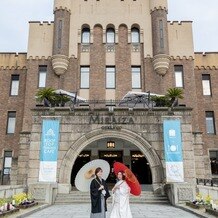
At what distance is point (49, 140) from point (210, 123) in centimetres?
1512

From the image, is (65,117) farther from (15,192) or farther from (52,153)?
(15,192)

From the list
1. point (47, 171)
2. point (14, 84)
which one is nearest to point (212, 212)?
point (47, 171)

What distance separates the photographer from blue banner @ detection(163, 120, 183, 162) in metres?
17.6

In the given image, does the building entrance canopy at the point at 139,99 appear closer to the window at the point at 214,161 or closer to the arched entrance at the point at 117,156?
the arched entrance at the point at 117,156

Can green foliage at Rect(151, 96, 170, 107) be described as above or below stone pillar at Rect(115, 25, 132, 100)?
below

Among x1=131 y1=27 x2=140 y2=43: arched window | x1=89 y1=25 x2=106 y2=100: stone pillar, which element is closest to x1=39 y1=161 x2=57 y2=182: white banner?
x1=89 y1=25 x2=106 y2=100: stone pillar

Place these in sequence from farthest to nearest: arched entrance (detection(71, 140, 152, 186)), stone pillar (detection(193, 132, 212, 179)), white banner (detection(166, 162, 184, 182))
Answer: arched entrance (detection(71, 140, 152, 186)) < stone pillar (detection(193, 132, 212, 179)) < white banner (detection(166, 162, 184, 182))

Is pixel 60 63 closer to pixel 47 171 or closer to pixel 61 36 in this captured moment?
pixel 61 36

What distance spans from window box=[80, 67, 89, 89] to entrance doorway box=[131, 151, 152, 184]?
6.92 m

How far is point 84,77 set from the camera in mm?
25188

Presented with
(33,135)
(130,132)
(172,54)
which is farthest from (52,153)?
(172,54)

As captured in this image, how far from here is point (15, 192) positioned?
1622cm

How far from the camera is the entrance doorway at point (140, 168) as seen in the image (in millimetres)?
23984

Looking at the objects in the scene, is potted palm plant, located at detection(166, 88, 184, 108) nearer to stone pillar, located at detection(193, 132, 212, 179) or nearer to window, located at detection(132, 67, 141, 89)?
stone pillar, located at detection(193, 132, 212, 179)
